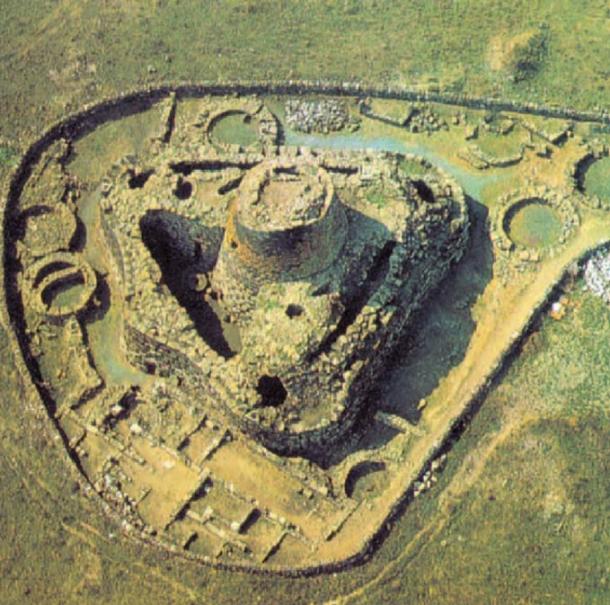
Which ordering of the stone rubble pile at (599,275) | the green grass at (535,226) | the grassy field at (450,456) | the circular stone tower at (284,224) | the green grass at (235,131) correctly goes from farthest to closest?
1. the green grass at (235,131)
2. the green grass at (535,226)
3. the stone rubble pile at (599,275)
4. the grassy field at (450,456)
5. the circular stone tower at (284,224)

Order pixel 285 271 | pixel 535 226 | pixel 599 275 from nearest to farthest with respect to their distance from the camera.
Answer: pixel 285 271, pixel 599 275, pixel 535 226

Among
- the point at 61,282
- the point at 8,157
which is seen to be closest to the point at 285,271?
the point at 61,282

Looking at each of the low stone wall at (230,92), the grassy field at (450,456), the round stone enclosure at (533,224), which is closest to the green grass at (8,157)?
the grassy field at (450,456)

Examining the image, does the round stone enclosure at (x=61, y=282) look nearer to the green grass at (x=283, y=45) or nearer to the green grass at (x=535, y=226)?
the green grass at (x=283, y=45)

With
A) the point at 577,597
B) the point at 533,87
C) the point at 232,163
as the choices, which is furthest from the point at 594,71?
the point at 577,597

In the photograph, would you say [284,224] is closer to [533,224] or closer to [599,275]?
[533,224]

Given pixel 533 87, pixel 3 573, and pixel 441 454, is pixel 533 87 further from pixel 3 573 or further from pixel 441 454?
pixel 3 573

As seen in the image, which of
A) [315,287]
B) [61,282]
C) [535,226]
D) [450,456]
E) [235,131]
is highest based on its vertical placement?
[235,131]
